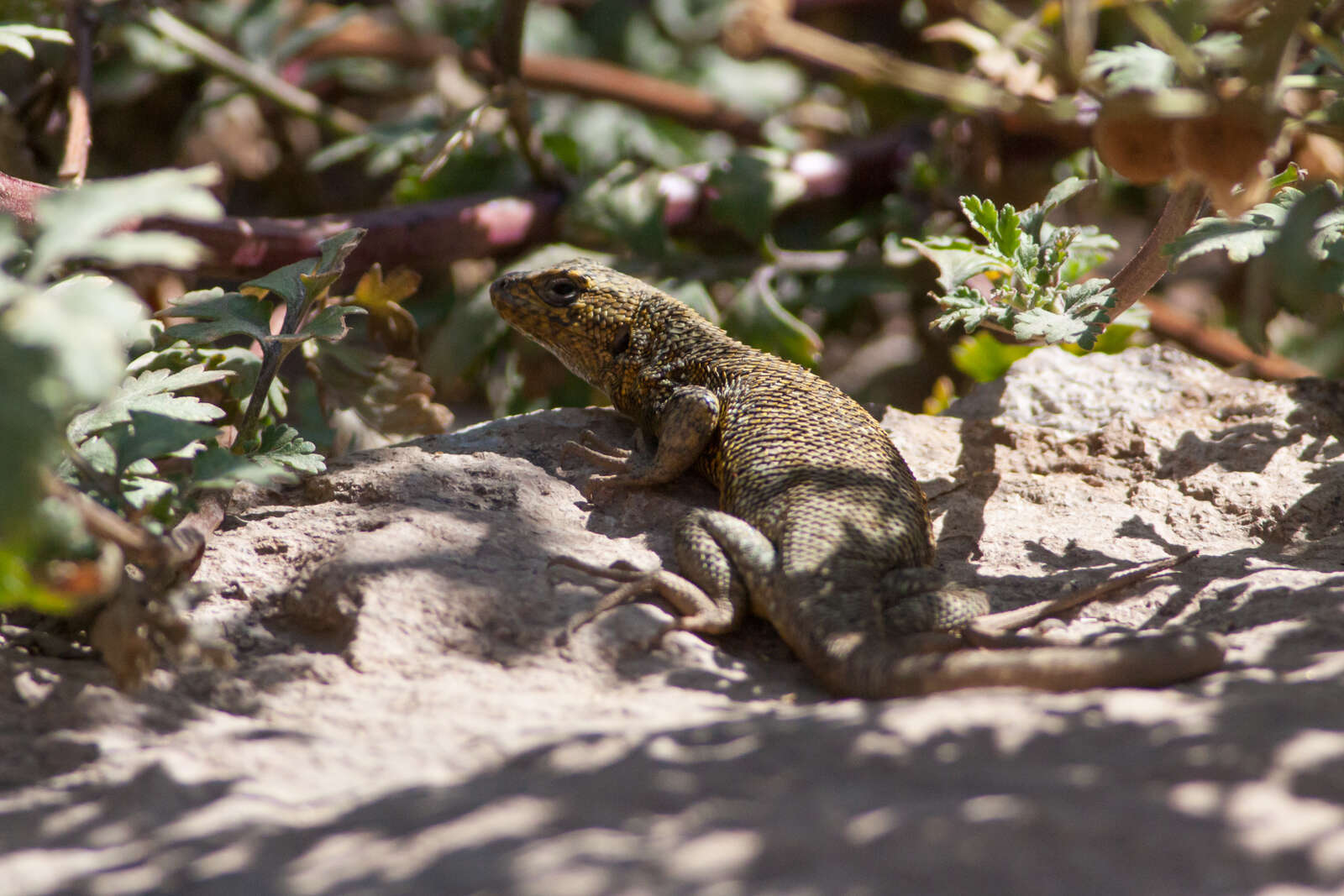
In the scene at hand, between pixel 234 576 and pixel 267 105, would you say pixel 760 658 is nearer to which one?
pixel 234 576

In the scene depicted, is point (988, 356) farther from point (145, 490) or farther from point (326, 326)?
point (145, 490)

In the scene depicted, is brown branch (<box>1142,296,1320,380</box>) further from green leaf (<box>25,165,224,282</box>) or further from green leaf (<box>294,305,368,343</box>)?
green leaf (<box>25,165,224,282</box>)

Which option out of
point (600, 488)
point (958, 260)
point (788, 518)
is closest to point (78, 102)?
point (600, 488)

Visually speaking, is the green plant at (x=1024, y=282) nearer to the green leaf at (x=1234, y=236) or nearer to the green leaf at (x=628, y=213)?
the green leaf at (x=1234, y=236)

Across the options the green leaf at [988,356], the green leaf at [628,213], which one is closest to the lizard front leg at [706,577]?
the green leaf at [988,356]

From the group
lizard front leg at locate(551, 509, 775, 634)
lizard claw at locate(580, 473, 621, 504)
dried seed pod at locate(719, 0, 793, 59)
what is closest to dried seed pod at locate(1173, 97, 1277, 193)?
dried seed pod at locate(719, 0, 793, 59)
